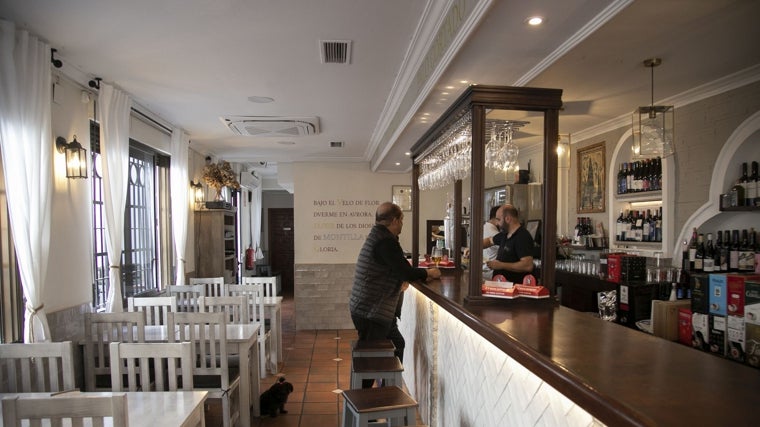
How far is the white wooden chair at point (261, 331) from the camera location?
4.62 metres

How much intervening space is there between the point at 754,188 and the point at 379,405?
3.37 meters

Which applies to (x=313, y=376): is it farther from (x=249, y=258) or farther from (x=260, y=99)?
(x=249, y=258)

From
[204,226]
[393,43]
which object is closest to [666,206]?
[393,43]

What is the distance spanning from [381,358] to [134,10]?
2635mm

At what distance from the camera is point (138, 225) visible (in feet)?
16.3

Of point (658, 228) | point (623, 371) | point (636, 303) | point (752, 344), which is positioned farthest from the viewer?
point (658, 228)

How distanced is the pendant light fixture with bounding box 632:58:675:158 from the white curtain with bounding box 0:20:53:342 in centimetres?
439

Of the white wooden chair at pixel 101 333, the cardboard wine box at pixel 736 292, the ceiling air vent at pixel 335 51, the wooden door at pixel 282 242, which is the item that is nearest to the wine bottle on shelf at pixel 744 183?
the cardboard wine box at pixel 736 292

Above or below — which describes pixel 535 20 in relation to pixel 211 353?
above

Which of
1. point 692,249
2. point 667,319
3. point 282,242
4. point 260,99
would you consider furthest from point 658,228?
point 282,242

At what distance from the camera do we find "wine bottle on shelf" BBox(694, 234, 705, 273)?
3.68m

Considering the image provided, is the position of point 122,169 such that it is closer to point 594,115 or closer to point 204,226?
point 204,226

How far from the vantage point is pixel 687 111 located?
3959mm

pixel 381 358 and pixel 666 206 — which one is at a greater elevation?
pixel 666 206
